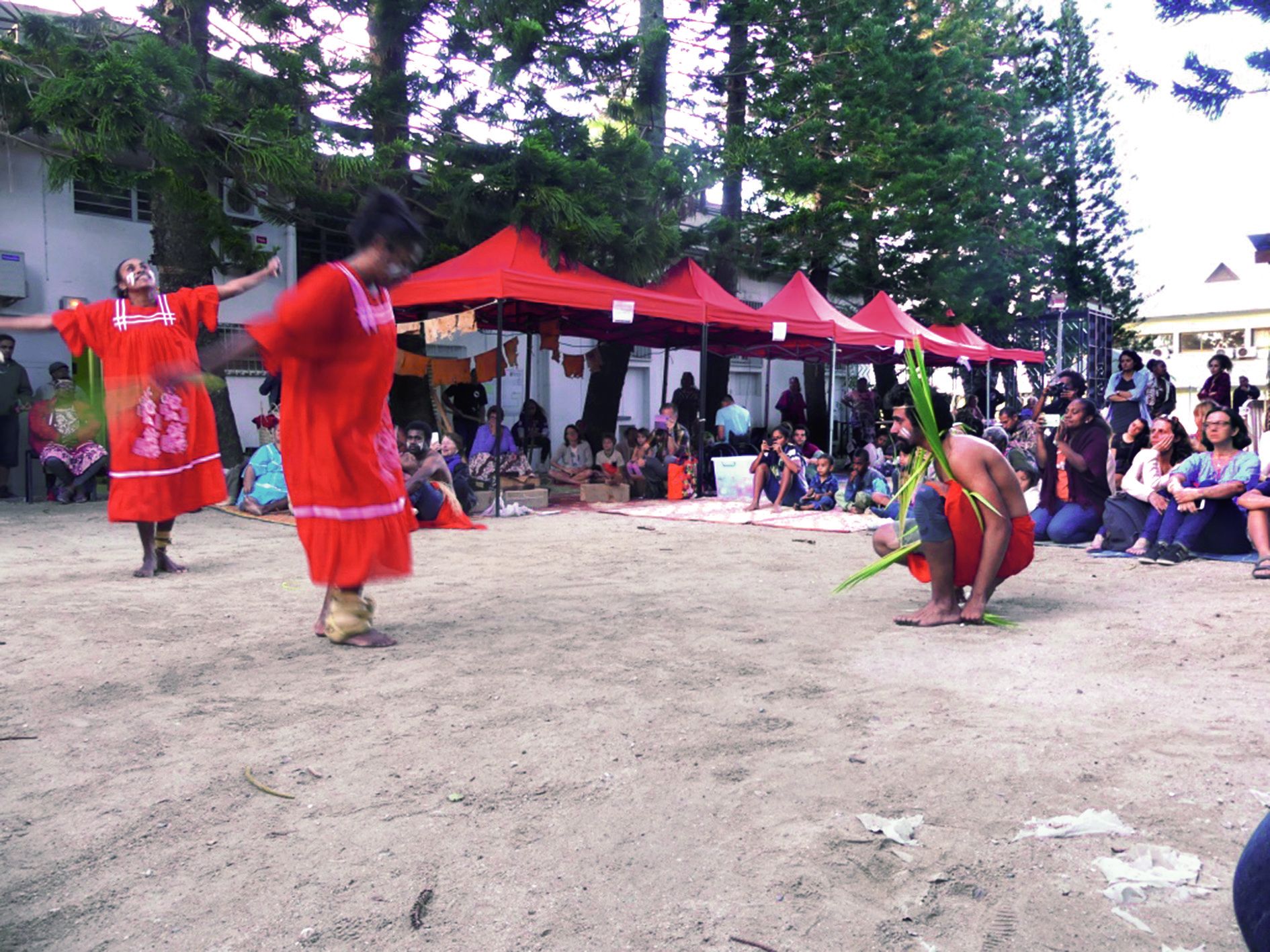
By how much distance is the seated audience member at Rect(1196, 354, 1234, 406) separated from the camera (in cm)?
1200

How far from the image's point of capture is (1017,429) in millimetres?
13234

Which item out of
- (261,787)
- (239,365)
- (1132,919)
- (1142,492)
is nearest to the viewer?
(1132,919)

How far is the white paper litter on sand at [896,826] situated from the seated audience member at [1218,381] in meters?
11.5

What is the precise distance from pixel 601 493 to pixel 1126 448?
5704 millimetres

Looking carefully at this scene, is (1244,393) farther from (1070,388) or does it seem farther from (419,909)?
(419,909)

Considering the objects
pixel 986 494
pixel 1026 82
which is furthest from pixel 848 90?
pixel 986 494

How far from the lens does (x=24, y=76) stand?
9.73 meters

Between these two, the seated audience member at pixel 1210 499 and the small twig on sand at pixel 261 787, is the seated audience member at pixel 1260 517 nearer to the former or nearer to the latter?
the seated audience member at pixel 1210 499

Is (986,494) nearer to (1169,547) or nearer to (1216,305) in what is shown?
(1169,547)

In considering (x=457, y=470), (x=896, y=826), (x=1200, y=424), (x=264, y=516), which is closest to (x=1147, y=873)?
(x=896, y=826)

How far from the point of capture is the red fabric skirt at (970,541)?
447cm

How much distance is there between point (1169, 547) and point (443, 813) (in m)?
5.72

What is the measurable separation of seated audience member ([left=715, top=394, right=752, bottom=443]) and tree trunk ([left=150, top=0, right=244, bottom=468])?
6.56 m

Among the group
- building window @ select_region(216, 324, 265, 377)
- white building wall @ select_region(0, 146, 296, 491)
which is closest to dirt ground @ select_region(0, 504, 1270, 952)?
white building wall @ select_region(0, 146, 296, 491)
